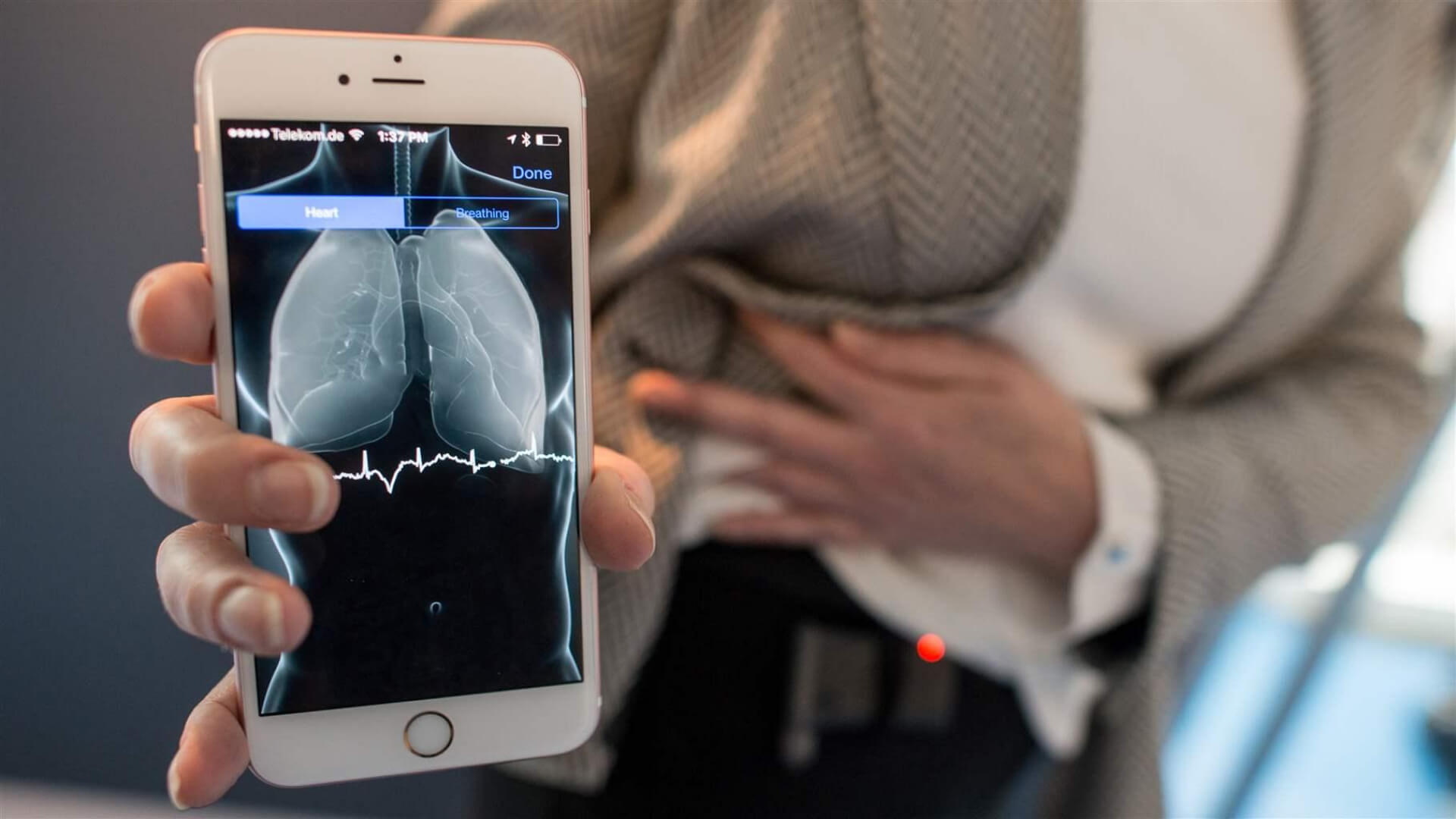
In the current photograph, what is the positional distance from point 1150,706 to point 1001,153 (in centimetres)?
27

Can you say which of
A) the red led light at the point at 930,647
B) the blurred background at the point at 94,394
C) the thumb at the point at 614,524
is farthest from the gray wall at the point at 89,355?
the red led light at the point at 930,647

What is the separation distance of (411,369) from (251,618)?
8 cm

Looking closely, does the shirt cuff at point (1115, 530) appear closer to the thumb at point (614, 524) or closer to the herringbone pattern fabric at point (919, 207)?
the herringbone pattern fabric at point (919, 207)

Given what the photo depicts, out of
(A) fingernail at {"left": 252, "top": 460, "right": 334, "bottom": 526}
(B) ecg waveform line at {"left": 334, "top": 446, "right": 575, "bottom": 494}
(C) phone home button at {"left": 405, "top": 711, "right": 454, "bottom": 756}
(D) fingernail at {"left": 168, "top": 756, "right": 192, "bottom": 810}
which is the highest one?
(A) fingernail at {"left": 252, "top": 460, "right": 334, "bottom": 526}

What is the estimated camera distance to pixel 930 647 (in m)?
0.38

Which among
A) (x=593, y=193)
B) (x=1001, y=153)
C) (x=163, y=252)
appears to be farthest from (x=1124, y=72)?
(x=163, y=252)

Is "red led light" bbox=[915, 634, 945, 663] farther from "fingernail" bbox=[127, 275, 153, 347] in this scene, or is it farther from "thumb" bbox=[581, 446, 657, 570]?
"fingernail" bbox=[127, 275, 153, 347]

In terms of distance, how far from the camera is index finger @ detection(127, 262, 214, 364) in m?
0.21

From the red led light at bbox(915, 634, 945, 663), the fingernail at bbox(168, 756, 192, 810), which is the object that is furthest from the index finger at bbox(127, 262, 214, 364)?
the red led light at bbox(915, 634, 945, 663)

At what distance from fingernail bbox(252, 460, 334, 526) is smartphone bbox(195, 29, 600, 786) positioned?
0.10 ft

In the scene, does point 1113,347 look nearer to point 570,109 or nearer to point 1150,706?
point 1150,706

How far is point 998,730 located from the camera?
0.41 meters

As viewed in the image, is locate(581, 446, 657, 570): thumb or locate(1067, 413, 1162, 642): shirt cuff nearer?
locate(581, 446, 657, 570): thumb

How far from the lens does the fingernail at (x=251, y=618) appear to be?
210mm
